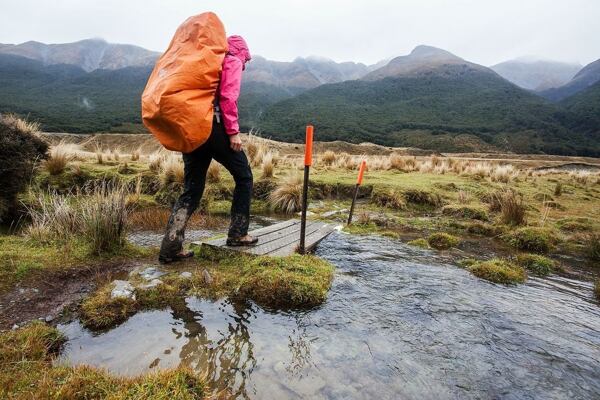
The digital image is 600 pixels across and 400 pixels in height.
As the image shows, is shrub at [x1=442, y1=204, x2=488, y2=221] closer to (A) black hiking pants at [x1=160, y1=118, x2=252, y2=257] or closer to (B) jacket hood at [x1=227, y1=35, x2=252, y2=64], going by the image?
(A) black hiking pants at [x1=160, y1=118, x2=252, y2=257]

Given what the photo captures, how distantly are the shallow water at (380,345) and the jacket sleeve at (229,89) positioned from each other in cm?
200

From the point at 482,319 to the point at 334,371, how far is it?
5.62ft

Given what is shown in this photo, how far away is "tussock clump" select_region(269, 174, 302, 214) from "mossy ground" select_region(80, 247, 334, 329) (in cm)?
514

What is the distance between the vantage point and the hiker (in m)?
3.92

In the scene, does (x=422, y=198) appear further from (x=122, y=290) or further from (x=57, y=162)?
(x=57, y=162)

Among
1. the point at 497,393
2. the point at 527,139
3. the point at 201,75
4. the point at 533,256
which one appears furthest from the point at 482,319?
the point at 527,139

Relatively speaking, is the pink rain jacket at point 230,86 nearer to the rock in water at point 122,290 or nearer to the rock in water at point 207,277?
the rock in water at point 207,277

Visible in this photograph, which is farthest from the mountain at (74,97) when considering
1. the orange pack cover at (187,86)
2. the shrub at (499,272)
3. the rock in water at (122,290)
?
the shrub at (499,272)

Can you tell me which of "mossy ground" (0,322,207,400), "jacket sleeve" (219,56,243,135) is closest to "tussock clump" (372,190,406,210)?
"jacket sleeve" (219,56,243,135)

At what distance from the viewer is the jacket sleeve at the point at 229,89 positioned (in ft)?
12.6

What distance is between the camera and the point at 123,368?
2350 millimetres

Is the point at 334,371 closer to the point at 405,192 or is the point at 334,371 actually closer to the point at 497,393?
the point at 497,393

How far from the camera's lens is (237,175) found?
4441mm

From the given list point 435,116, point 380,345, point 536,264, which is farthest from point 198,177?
point 435,116
